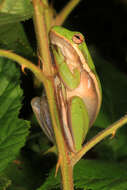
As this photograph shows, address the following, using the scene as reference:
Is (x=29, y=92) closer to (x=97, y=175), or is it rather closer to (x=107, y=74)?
(x=97, y=175)

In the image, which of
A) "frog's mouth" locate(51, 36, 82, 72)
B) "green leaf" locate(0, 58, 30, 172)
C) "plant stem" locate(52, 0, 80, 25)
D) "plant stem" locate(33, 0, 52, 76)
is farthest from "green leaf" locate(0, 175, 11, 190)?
"plant stem" locate(52, 0, 80, 25)

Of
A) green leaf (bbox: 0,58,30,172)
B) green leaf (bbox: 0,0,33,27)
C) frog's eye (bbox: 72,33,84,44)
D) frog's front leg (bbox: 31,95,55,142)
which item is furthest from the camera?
frog's eye (bbox: 72,33,84,44)

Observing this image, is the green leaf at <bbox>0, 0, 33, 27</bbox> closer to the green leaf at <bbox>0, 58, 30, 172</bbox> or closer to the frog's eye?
the green leaf at <bbox>0, 58, 30, 172</bbox>

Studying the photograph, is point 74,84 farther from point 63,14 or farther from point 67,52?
point 63,14

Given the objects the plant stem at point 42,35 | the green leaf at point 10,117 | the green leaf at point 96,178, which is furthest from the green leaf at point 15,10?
the green leaf at point 96,178

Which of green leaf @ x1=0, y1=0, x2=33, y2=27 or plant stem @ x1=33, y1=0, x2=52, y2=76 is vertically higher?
green leaf @ x1=0, y1=0, x2=33, y2=27

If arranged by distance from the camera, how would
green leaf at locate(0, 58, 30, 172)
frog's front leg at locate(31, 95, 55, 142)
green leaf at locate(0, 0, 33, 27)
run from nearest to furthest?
green leaf at locate(0, 0, 33, 27) < green leaf at locate(0, 58, 30, 172) < frog's front leg at locate(31, 95, 55, 142)

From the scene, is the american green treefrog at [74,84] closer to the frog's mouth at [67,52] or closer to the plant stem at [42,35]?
the frog's mouth at [67,52]
